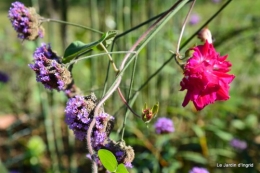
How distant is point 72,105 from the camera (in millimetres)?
498

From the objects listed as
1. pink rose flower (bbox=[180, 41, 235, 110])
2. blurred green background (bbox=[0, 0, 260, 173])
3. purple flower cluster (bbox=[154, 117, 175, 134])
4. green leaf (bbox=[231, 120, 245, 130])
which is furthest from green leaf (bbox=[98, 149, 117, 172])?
green leaf (bbox=[231, 120, 245, 130])

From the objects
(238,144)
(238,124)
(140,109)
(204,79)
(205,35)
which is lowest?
(204,79)

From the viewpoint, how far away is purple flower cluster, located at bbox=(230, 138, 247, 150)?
139 centimetres

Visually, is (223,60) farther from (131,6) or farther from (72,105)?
(131,6)

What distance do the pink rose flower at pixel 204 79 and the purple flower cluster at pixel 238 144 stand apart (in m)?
0.90

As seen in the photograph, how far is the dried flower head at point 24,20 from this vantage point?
2.05 feet

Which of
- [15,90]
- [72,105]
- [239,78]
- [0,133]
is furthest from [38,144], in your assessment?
[72,105]

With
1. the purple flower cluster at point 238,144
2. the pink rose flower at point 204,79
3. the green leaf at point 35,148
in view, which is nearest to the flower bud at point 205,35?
the pink rose flower at point 204,79

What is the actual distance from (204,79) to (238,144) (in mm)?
959

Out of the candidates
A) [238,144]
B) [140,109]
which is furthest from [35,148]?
[238,144]

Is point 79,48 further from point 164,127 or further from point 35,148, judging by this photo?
point 35,148

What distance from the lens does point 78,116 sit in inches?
18.9

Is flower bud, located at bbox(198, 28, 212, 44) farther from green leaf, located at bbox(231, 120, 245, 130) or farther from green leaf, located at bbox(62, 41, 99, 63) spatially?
green leaf, located at bbox(231, 120, 245, 130)

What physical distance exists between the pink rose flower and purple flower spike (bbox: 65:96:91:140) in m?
0.13
